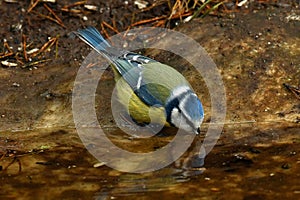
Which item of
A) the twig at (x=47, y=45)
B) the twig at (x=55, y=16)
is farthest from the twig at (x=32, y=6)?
the twig at (x=47, y=45)

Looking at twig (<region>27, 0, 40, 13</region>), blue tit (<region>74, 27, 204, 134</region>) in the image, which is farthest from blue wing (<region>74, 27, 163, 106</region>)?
twig (<region>27, 0, 40, 13</region>)

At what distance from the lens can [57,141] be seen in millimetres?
4207

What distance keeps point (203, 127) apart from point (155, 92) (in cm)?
40

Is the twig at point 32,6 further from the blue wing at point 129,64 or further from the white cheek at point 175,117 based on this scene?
the white cheek at point 175,117

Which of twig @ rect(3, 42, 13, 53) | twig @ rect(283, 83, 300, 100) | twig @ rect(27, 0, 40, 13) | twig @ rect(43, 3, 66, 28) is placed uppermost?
twig @ rect(27, 0, 40, 13)

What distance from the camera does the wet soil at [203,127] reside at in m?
3.57

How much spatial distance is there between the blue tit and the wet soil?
18cm

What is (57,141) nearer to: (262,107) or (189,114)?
(189,114)

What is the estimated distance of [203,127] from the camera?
4410mm

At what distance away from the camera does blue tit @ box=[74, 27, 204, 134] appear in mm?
4148

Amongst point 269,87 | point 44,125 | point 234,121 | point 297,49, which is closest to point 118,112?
point 44,125

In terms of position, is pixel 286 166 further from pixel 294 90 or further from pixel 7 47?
pixel 7 47

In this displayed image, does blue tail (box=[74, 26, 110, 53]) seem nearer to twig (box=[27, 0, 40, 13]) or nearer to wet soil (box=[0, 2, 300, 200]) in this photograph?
wet soil (box=[0, 2, 300, 200])

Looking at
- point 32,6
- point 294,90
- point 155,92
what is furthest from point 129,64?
point 32,6
